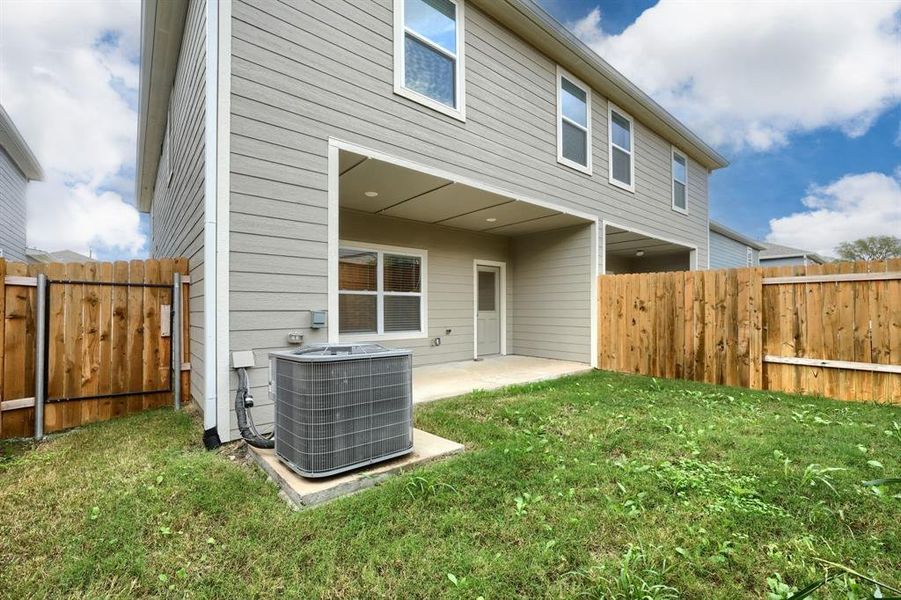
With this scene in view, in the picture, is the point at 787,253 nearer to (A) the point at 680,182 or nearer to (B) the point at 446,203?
(A) the point at 680,182

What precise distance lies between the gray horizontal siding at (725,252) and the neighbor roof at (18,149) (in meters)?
19.0

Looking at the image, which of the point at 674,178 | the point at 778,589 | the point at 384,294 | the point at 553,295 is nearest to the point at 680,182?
the point at 674,178

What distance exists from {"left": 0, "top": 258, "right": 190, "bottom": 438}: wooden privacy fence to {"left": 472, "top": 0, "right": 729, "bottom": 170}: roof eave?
18.2 ft

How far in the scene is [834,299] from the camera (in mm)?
4988

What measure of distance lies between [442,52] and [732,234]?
40.8 ft

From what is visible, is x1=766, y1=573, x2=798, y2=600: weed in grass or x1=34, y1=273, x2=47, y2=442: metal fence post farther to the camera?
x1=34, y1=273, x2=47, y2=442: metal fence post

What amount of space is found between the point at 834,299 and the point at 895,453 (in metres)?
2.65

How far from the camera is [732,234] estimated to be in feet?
43.3

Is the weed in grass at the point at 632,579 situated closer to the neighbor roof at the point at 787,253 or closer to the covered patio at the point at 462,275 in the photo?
the covered patio at the point at 462,275

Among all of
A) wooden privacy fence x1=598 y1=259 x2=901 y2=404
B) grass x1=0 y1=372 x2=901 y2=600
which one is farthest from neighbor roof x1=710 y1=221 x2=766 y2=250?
grass x1=0 y1=372 x2=901 y2=600

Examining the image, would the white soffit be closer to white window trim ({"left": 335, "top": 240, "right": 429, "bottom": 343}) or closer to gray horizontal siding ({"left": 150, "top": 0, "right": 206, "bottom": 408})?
white window trim ({"left": 335, "top": 240, "right": 429, "bottom": 343})

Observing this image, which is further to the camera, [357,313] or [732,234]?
[732,234]

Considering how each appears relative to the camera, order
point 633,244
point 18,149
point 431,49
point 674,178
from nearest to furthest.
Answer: point 431,49, point 674,178, point 633,244, point 18,149

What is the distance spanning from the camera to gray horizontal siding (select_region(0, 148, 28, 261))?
10830 millimetres
